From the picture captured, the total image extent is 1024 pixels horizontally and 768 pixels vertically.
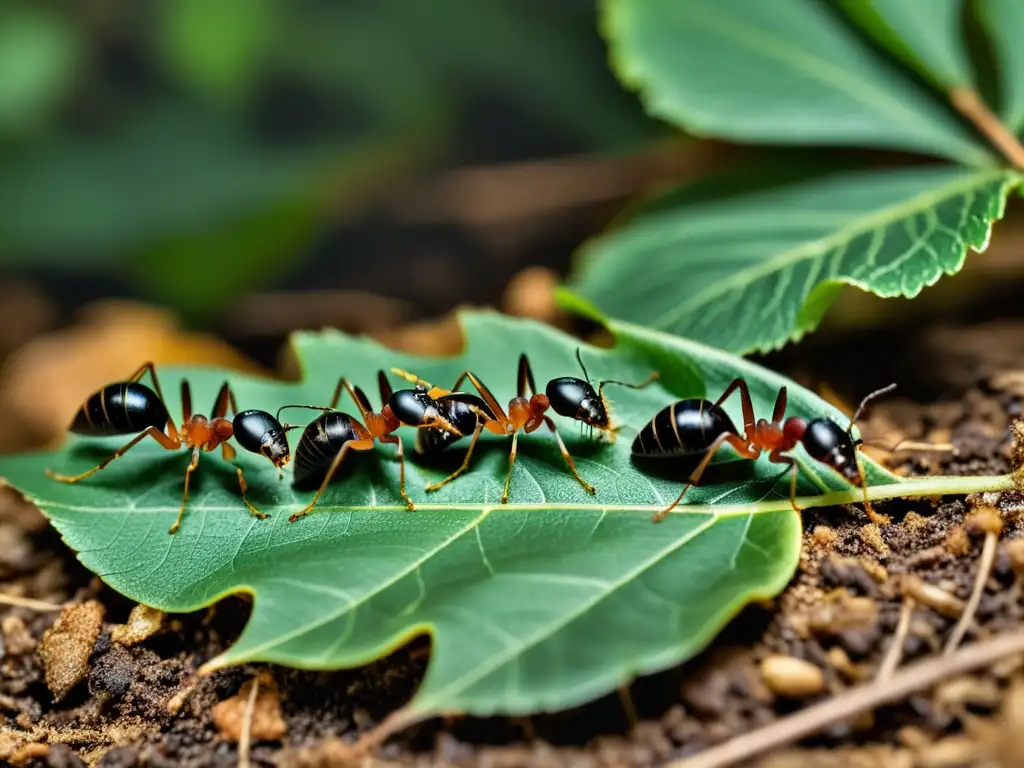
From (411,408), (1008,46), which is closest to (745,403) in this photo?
(411,408)

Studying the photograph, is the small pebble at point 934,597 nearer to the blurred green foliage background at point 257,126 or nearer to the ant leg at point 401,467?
the ant leg at point 401,467

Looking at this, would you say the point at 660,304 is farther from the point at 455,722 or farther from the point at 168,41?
the point at 168,41

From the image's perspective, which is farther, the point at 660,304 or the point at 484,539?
the point at 660,304

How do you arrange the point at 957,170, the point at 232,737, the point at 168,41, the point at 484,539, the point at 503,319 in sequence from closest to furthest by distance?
the point at 232,737
the point at 484,539
the point at 503,319
the point at 957,170
the point at 168,41

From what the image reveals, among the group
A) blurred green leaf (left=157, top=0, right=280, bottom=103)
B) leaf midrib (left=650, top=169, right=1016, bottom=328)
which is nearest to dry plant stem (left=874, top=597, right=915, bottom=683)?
leaf midrib (left=650, top=169, right=1016, bottom=328)

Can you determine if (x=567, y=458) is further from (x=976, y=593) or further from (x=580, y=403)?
(x=976, y=593)

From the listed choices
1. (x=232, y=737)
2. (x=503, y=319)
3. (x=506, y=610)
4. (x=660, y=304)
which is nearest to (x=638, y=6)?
(x=660, y=304)
